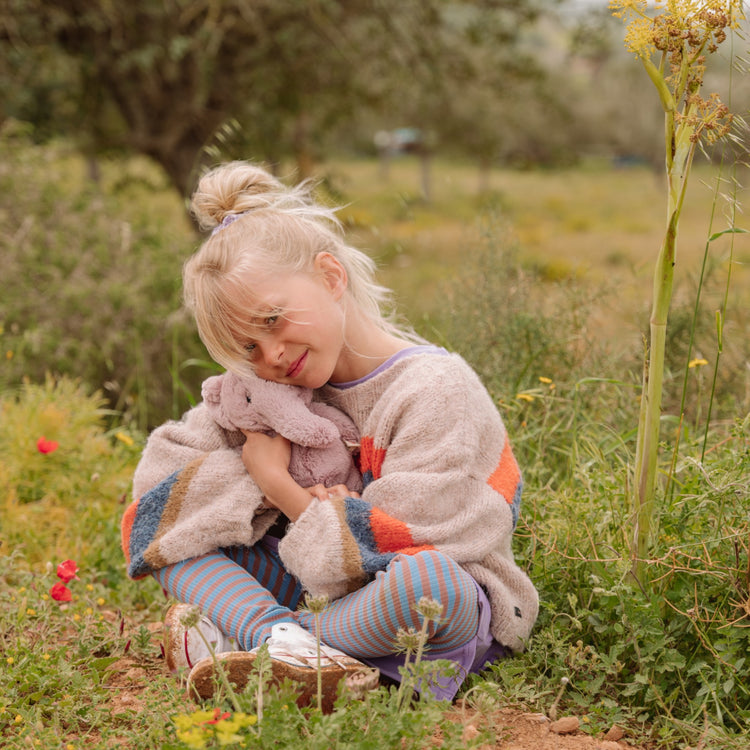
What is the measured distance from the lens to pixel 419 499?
2.09m

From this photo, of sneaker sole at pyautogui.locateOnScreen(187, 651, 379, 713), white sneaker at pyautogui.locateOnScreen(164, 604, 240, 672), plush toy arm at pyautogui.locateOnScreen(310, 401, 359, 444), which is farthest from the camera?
plush toy arm at pyautogui.locateOnScreen(310, 401, 359, 444)

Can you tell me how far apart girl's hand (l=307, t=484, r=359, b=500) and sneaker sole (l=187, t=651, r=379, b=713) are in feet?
1.39

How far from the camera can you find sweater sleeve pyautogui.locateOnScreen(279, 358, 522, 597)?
6.85 feet

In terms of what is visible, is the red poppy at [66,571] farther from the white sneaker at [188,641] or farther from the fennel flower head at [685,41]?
the fennel flower head at [685,41]

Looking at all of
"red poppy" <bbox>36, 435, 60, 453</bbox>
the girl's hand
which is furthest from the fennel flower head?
"red poppy" <bbox>36, 435, 60, 453</bbox>

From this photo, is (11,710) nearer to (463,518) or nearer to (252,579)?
(252,579)

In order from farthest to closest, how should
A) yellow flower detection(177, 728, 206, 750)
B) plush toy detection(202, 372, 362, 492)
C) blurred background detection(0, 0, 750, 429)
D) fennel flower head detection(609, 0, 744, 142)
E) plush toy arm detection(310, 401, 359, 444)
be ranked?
blurred background detection(0, 0, 750, 429), plush toy arm detection(310, 401, 359, 444), plush toy detection(202, 372, 362, 492), fennel flower head detection(609, 0, 744, 142), yellow flower detection(177, 728, 206, 750)

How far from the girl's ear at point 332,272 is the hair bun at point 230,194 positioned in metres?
0.23

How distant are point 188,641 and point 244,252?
958 millimetres

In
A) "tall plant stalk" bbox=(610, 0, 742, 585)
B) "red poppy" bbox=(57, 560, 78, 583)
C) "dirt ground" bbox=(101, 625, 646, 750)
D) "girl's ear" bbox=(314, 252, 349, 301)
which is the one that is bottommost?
"red poppy" bbox=(57, 560, 78, 583)

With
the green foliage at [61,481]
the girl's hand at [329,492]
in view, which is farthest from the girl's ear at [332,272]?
the green foliage at [61,481]

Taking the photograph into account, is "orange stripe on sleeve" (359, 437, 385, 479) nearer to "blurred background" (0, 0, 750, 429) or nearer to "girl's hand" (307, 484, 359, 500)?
"girl's hand" (307, 484, 359, 500)

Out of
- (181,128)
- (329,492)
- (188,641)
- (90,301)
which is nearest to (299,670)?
(188,641)

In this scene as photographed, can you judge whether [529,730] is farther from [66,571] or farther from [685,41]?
[685,41]
